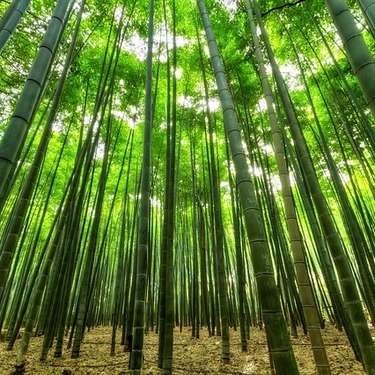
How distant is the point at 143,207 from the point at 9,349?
370 cm

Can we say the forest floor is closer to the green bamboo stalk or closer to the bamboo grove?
the bamboo grove

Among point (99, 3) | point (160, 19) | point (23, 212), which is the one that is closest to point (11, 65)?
point (99, 3)

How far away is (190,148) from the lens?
5.64 meters

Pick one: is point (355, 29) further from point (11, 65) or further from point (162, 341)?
point (11, 65)

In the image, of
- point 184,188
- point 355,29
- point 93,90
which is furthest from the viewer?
point 184,188

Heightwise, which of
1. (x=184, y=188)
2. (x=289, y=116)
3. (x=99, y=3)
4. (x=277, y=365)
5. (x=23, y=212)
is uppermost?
(x=99, y=3)

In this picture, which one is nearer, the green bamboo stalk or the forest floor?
the green bamboo stalk

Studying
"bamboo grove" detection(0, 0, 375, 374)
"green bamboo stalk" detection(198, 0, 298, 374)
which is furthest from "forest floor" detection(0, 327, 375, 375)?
"green bamboo stalk" detection(198, 0, 298, 374)

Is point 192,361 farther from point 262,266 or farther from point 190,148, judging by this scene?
point 190,148

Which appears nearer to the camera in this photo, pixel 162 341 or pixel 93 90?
pixel 162 341

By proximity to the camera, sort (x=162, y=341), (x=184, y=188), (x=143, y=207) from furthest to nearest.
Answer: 1. (x=184, y=188)
2. (x=162, y=341)
3. (x=143, y=207)

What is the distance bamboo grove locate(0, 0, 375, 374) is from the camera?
1551mm

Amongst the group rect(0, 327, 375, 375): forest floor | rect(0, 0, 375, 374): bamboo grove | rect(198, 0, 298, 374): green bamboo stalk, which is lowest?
rect(0, 327, 375, 375): forest floor

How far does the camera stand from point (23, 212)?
7.50 feet
